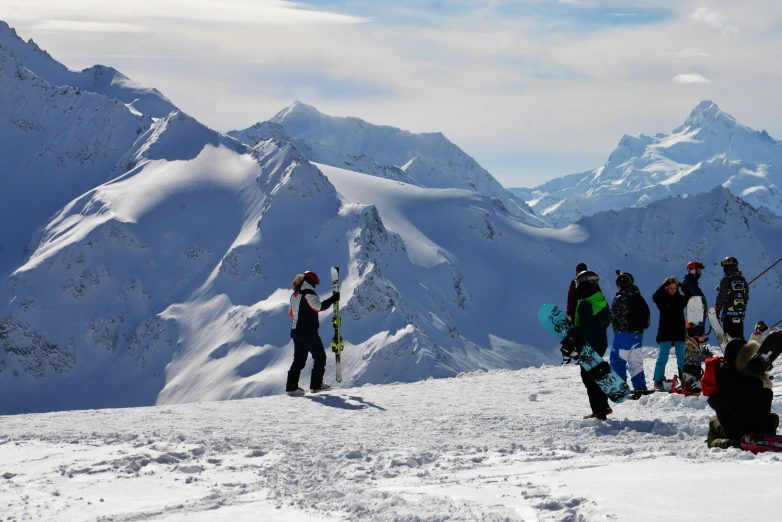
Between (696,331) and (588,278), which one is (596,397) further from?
(696,331)

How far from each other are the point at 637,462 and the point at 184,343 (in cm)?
14375

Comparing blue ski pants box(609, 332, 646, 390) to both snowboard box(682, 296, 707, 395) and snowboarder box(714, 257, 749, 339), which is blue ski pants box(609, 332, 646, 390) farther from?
snowboarder box(714, 257, 749, 339)

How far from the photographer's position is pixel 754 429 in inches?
298

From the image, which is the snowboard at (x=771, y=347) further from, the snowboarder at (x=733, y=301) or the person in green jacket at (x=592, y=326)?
the snowboarder at (x=733, y=301)

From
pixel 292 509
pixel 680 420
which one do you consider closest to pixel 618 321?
pixel 680 420

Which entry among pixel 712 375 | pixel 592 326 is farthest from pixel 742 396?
pixel 592 326

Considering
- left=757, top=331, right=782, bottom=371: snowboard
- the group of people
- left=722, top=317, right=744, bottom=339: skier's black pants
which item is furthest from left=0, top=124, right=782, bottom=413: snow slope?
left=757, top=331, right=782, bottom=371: snowboard

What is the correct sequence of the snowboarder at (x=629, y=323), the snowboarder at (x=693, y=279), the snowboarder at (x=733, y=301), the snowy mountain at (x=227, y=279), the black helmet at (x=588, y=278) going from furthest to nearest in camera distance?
1. the snowy mountain at (x=227, y=279)
2. the snowboarder at (x=733, y=301)
3. the snowboarder at (x=693, y=279)
4. the snowboarder at (x=629, y=323)
5. the black helmet at (x=588, y=278)

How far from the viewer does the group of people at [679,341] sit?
7.61 metres

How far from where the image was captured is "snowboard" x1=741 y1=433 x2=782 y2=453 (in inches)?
290

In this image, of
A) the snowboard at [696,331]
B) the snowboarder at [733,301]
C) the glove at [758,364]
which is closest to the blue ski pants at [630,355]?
the snowboard at [696,331]

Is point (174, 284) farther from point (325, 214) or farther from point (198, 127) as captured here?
point (198, 127)

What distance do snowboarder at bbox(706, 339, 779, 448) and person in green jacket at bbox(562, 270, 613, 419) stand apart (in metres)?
2.37

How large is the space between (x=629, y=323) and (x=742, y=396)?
13.8 ft
